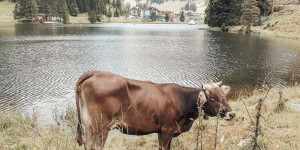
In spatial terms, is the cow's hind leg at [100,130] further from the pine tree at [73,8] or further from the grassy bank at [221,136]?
the pine tree at [73,8]

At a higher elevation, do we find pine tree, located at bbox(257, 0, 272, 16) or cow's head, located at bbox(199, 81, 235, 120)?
pine tree, located at bbox(257, 0, 272, 16)

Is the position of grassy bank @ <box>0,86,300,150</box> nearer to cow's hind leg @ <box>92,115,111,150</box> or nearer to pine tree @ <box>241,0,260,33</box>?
cow's hind leg @ <box>92,115,111,150</box>

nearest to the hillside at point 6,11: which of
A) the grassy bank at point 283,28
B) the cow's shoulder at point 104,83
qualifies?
the grassy bank at point 283,28

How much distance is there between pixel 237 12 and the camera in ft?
247

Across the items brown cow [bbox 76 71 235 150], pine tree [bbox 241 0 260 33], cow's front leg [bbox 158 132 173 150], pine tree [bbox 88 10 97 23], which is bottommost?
cow's front leg [bbox 158 132 173 150]

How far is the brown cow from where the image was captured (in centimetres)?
404

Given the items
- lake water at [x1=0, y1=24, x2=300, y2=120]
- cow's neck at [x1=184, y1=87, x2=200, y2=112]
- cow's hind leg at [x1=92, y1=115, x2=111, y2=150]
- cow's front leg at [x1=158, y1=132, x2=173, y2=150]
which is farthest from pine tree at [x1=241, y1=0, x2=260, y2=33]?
cow's hind leg at [x1=92, y1=115, x2=111, y2=150]

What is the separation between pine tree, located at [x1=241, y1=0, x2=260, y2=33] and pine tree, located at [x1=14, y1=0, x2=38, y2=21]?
95523 millimetres

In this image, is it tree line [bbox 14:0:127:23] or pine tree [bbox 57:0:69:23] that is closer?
tree line [bbox 14:0:127:23]

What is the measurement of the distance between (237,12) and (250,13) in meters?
14.4

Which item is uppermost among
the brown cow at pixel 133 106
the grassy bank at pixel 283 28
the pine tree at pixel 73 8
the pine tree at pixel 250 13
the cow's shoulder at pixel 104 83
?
the pine tree at pixel 73 8

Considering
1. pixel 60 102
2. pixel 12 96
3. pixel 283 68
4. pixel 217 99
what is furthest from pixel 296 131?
pixel 283 68

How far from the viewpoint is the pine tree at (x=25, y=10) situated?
10635 centimetres

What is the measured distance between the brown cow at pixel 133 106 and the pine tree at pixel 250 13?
65373 millimetres
